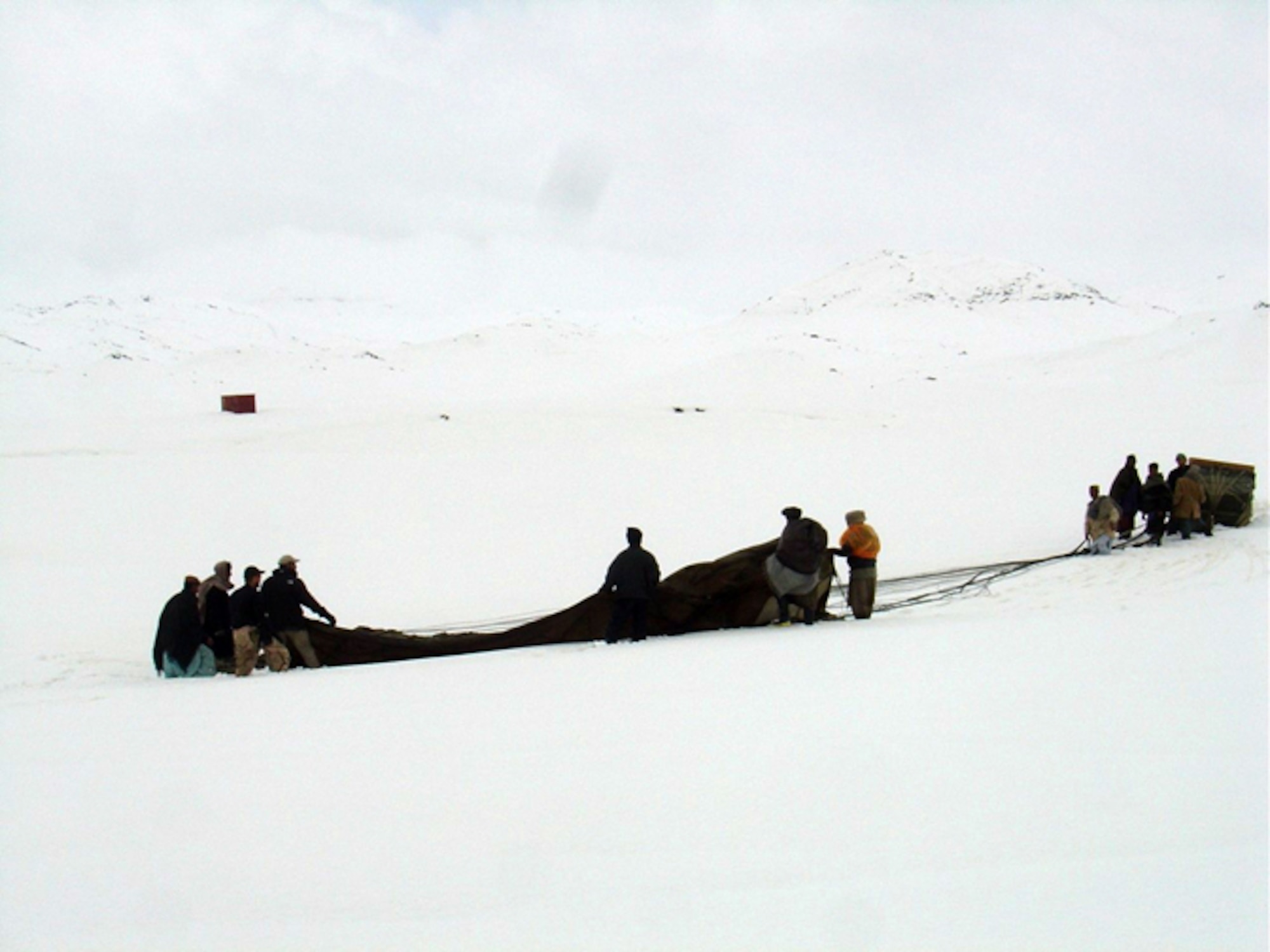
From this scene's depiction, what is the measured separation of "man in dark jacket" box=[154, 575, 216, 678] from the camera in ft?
27.1

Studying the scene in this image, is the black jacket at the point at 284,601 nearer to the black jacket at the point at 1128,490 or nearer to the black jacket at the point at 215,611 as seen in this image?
the black jacket at the point at 215,611

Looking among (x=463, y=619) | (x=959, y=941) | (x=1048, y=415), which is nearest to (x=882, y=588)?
(x=463, y=619)

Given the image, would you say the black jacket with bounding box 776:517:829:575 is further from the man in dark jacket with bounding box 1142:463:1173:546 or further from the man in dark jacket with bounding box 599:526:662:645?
the man in dark jacket with bounding box 1142:463:1173:546

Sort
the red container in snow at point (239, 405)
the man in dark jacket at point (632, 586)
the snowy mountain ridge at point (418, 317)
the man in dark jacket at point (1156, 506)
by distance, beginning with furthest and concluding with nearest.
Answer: the snowy mountain ridge at point (418, 317) < the red container in snow at point (239, 405) < the man in dark jacket at point (1156, 506) < the man in dark jacket at point (632, 586)

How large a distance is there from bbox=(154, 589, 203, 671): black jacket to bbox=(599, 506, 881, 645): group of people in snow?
357 centimetres

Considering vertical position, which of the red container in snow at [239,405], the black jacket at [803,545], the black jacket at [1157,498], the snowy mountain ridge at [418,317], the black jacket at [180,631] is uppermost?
the snowy mountain ridge at [418,317]

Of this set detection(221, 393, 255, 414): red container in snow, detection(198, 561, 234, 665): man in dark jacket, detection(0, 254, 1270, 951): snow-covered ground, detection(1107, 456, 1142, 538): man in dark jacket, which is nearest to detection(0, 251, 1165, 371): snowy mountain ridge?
detection(221, 393, 255, 414): red container in snow

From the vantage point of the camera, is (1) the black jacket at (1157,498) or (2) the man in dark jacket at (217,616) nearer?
(2) the man in dark jacket at (217,616)

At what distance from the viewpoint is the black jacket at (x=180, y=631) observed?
824cm

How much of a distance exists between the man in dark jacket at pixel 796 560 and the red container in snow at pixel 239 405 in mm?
26490

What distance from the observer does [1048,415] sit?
2780 cm

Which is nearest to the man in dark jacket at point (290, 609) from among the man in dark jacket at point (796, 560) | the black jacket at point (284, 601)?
the black jacket at point (284, 601)

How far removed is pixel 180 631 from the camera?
27.1 ft

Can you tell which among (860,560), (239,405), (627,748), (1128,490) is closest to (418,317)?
(239,405)
